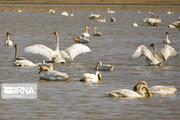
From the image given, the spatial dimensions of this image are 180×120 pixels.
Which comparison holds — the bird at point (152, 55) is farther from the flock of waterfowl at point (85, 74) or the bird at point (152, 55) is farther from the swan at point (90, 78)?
the swan at point (90, 78)

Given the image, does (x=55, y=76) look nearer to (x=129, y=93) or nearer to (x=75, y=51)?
(x=129, y=93)

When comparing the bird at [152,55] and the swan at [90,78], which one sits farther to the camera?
the bird at [152,55]

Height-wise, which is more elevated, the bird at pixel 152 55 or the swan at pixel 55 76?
the bird at pixel 152 55

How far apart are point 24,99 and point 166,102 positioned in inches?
123

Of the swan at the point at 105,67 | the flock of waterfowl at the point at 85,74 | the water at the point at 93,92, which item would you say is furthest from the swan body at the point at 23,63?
the swan at the point at 105,67

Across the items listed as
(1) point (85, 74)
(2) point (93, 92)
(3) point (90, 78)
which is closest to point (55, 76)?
(1) point (85, 74)

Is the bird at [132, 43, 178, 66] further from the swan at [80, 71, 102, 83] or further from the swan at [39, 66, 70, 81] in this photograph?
the swan at [39, 66, 70, 81]

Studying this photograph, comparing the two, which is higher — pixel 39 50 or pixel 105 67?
pixel 39 50

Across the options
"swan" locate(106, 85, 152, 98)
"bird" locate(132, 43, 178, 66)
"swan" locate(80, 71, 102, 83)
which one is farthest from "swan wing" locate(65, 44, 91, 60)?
"swan" locate(106, 85, 152, 98)

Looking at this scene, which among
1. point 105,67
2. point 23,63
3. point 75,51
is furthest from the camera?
point 75,51

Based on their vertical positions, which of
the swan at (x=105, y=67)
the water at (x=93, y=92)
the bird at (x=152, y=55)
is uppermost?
the bird at (x=152, y=55)

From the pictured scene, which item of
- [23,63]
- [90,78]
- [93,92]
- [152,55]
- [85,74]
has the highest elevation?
[152,55]

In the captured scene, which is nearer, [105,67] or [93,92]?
[93,92]

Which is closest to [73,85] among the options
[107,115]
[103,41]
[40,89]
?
[40,89]
